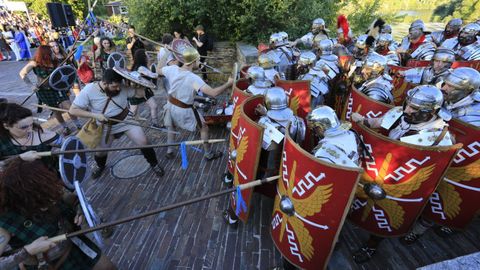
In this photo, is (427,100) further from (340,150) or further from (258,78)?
(258,78)

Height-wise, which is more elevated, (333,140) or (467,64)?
(467,64)

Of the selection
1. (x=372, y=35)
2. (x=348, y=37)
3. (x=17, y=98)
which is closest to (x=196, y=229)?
(x=372, y=35)

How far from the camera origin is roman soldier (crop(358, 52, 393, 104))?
3.37m

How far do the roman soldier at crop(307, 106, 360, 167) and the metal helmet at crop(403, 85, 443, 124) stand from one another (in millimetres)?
639

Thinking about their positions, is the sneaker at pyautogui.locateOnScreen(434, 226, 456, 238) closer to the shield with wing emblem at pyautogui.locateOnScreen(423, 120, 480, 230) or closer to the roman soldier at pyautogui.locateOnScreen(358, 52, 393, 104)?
the shield with wing emblem at pyautogui.locateOnScreen(423, 120, 480, 230)

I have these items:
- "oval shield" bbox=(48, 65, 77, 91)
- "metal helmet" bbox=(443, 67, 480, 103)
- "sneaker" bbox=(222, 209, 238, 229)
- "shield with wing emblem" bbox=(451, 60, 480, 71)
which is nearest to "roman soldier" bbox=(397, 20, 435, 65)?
"shield with wing emblem" bbox=(451, 60, 480, 71)

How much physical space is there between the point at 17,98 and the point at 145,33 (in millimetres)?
5056

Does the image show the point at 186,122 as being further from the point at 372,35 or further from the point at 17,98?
the point at 17,98

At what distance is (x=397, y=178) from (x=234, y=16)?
8.47m

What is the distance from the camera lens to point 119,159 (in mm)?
4914

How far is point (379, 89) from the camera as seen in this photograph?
3408mm

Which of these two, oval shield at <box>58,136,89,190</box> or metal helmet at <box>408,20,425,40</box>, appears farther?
metal helmet at <box>408,20,425,40</box>

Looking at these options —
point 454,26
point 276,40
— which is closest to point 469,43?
point 454,26

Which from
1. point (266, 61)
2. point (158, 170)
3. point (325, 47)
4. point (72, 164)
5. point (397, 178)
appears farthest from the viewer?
point (325, 47)
